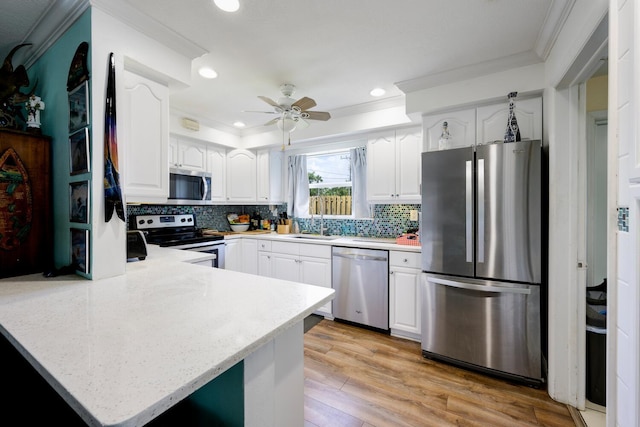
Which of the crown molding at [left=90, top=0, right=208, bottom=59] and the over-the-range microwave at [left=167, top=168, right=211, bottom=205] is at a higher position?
the crown molding at [left=90, top=0, right=208, bottom=59]

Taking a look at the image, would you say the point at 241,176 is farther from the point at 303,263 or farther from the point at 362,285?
the point at 362,285


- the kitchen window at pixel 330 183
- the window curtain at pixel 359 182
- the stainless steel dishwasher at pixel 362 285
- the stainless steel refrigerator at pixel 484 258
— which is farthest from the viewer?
the kitchen window at pixel 330 183

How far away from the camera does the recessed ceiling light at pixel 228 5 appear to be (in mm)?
1590

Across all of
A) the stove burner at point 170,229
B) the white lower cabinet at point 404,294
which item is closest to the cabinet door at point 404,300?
the white lower cabinet at point 404,294

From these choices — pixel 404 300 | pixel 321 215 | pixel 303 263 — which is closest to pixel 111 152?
pixel 303 263

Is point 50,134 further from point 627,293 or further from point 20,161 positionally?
→ point 627,293

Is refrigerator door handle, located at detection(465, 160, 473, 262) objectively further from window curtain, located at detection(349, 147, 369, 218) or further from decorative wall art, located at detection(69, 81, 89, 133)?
decorative wall art, located at detection(69, 81, 89, 133)

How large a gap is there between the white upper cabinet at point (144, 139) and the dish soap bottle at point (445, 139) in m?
2.24

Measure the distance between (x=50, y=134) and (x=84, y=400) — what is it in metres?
1.97

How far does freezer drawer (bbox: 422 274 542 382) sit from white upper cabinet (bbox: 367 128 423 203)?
3.47 ft

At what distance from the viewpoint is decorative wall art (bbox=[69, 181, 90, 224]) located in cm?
153

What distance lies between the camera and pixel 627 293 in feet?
3.05

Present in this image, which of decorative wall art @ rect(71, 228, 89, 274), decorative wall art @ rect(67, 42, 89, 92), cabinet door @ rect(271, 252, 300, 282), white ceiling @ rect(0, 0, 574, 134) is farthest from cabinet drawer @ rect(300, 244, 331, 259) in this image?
decorative wall art @ rect(67, 42, 89, 92)

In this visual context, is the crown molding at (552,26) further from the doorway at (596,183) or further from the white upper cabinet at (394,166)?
the white upper cabinet at (394,166)
